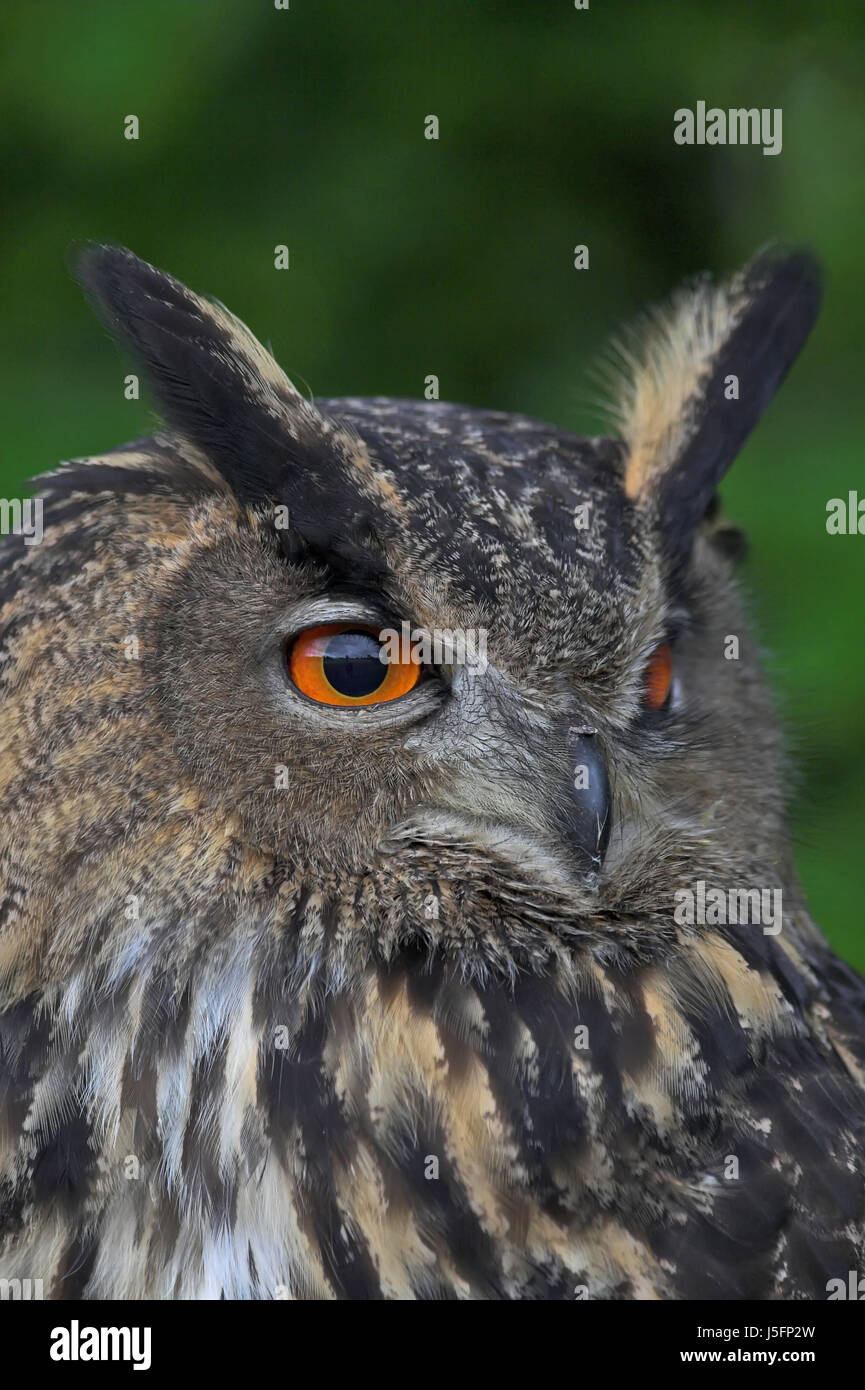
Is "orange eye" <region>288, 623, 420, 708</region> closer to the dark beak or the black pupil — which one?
the black pupil

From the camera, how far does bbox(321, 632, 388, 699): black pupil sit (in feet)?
4.94

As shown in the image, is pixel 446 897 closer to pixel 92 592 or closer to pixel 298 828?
pixel 298 828

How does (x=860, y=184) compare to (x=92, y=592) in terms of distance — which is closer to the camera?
(x=92, y=592)

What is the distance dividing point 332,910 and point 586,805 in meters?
0.31

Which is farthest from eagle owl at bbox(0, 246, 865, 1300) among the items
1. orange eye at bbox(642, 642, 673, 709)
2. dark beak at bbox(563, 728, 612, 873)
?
orange eye at bbox(642, 642, 673, 709)

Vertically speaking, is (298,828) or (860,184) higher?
(860,184)

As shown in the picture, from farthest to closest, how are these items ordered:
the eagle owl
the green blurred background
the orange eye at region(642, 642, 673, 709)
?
the green blurred background, the orange eye at region(642, 642, 673, 709), the eagle owl

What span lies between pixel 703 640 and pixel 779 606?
0.41 metres

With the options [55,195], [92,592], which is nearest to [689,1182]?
[92,592]

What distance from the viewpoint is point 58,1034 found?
1528 millimetres

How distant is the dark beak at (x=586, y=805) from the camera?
1.56 m
